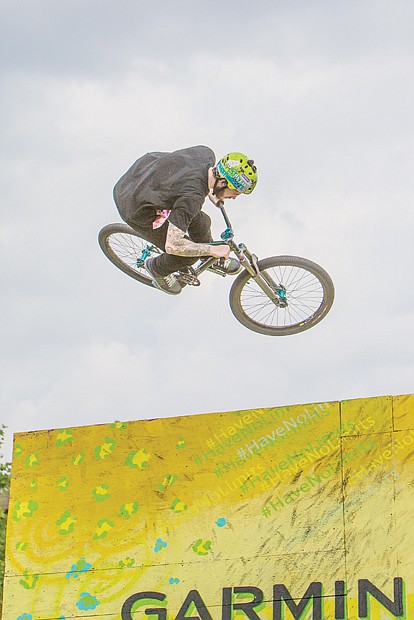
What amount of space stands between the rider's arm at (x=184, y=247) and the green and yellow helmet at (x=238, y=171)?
0.58 m

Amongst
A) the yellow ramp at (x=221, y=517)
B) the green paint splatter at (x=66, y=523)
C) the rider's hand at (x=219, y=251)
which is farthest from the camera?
the rider's hand at (x=219, y=251)

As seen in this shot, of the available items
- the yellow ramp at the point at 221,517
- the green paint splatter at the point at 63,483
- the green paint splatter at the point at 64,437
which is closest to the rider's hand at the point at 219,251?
the yellow ramp at the point at 221,517

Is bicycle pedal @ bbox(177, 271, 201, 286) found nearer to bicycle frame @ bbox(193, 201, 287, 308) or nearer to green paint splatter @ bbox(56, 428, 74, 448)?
bicycle frame @ bbox(193, 201, 287, 308)

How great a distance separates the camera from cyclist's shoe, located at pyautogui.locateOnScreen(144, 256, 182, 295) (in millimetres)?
10023

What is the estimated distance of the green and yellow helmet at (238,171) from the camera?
367 inches

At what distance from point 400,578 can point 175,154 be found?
13.6ft

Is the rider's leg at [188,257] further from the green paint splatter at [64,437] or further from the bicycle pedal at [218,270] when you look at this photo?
the green paint splatter at [64,437]

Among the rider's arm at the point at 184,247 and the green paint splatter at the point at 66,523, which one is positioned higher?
the rider's arm at the point at 184,247

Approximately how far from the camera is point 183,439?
933cm

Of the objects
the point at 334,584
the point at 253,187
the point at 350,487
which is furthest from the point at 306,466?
the point at 253,187

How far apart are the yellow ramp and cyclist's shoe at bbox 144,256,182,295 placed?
1372 mm

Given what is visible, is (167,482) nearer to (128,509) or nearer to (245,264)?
(128,509)

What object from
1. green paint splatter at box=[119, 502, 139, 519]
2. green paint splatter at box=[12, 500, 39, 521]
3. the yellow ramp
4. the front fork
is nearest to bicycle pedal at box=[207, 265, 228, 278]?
the front fork

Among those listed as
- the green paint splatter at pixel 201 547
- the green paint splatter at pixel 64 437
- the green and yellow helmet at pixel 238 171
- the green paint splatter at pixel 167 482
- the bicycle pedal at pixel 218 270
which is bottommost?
the green paint splatter at pixel 201 547
